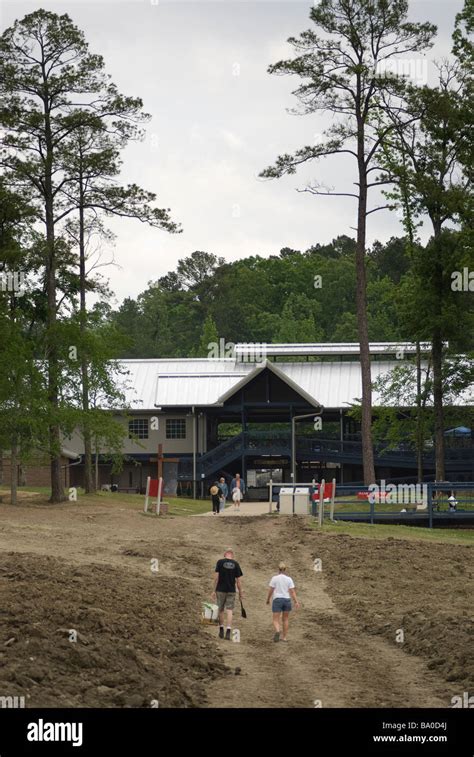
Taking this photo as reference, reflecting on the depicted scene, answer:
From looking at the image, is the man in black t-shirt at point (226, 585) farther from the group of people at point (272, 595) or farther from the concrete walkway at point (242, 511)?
the concrete walkway at point (242, 511)

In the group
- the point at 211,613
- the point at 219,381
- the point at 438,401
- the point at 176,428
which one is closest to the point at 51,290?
the point at 438,401

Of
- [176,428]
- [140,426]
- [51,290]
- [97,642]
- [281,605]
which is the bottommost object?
[97,642]

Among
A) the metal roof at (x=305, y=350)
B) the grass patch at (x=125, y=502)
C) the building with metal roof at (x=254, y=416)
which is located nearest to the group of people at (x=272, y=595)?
the grass patch at (x=125, y=502)

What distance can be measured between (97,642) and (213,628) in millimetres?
4495

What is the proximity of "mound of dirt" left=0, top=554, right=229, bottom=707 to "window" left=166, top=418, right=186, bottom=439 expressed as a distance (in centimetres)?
4733

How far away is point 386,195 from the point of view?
5409 centimetres

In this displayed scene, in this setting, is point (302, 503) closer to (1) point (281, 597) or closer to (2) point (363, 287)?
(2) point (363, 287)

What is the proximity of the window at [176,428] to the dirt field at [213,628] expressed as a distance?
36.2 m

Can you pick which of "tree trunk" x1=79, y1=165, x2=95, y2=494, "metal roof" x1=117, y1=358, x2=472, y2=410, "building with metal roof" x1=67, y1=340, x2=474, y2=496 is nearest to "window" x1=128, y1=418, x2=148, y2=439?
"building with metal roof" x1=67, y1=340, x2=474, y2=496

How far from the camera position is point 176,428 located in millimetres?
74625

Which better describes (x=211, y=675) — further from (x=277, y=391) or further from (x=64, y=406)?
(x=277, y=391)

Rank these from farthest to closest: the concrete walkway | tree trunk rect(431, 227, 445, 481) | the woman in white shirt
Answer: tree trunk rect(431, 227, 445, 481)
the concrete walkway
the woman in white shirt

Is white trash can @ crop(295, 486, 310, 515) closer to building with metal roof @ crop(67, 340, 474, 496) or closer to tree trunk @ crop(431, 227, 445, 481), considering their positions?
tree trunk @ crop(431, 227, 445, 481)

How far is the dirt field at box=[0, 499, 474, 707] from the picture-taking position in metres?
17.2
